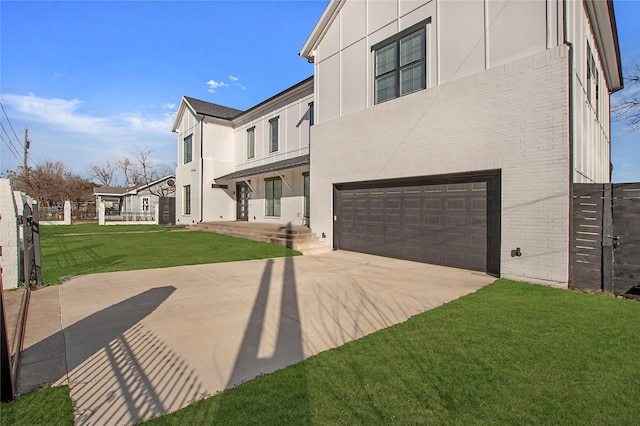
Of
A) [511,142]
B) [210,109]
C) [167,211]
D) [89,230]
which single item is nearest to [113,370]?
[511,142]

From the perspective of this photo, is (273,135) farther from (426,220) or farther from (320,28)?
(426,220)

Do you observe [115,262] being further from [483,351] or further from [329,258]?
[483,351]

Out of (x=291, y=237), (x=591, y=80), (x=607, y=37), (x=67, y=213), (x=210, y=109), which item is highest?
(x=210, y=109)

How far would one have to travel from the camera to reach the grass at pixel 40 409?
243 centimetres

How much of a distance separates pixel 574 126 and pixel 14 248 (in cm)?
1136

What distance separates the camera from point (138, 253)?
11273 millimetres

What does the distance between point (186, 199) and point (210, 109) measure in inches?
252

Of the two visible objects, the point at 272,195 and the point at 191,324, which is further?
the point at 272,195

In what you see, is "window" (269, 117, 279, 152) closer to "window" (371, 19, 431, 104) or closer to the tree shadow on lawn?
"window" (371, 19, 431, 104)

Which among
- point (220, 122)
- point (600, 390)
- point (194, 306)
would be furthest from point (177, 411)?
point (220, 122)

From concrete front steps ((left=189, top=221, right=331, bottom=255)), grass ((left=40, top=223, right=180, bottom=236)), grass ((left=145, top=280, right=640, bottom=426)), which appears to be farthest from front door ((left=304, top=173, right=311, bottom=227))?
grass ((left=145, top=280, right=640, bottom=426))

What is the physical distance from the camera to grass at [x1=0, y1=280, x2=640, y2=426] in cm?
247

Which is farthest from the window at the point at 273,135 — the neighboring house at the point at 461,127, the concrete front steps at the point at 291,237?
the neighboring house at the point at 461,127

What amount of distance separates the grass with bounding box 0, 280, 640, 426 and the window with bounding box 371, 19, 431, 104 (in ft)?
24.1
